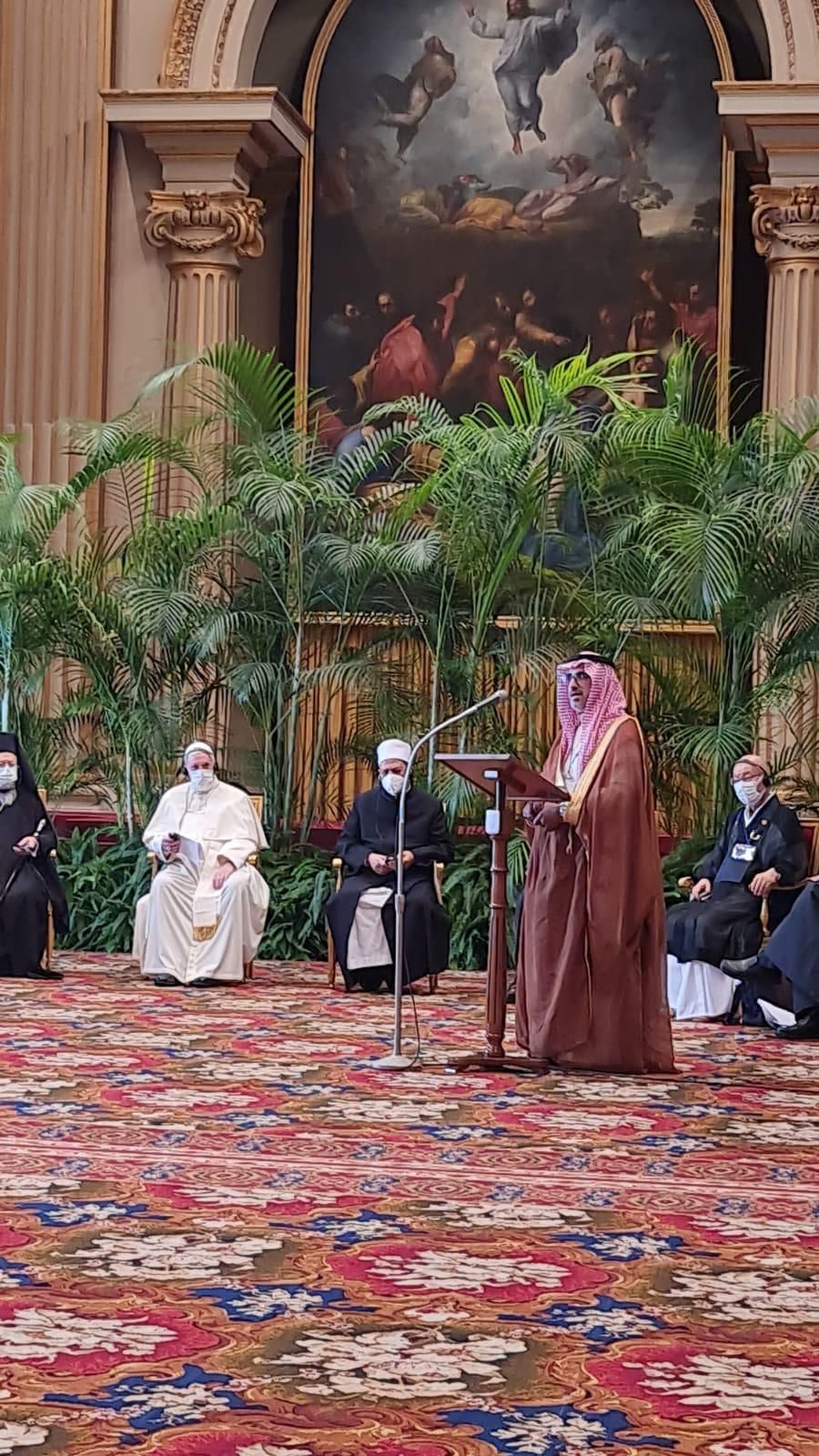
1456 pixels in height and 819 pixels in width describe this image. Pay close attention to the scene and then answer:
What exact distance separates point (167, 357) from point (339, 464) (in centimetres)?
201

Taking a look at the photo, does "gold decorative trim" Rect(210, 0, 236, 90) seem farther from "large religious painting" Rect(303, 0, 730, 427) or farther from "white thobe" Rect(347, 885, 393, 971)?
"white thobe" Rect(347, 885, 393, 971)

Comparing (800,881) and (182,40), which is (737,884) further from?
(182,40)

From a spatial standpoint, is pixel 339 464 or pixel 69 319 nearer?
pixel 339 464

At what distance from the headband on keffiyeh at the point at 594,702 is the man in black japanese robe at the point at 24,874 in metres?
3.36

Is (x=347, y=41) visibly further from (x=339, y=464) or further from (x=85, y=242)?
(x=339, y=464)

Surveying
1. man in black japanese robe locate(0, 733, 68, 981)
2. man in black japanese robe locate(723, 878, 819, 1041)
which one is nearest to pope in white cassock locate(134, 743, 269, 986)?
man in black japanese robe locate(0, 733, 68, 981)

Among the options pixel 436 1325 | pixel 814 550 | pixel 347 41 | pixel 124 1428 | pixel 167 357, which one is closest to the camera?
pixel 124 1428

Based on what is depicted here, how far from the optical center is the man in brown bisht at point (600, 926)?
7430 millimetres

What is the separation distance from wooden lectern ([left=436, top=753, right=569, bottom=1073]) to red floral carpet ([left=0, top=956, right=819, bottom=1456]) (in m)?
0.19

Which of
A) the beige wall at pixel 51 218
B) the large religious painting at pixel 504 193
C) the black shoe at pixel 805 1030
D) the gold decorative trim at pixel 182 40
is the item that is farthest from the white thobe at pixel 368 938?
the gold decorative trim at pixel 182 40

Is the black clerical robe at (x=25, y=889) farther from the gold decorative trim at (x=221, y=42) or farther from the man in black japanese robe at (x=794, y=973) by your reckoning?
the gold decorative trim at (x=221, y=42)

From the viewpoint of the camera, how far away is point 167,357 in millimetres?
12953

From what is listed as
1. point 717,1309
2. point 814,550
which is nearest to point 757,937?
point 814,550

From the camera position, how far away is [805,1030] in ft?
28.5
